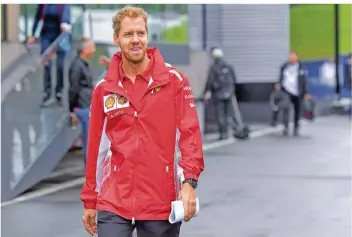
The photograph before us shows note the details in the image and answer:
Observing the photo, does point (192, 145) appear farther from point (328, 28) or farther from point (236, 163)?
point (328, 28)

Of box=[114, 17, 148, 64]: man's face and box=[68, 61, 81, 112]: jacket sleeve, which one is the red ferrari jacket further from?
box=[68, 61, 81, 112]: jacket sleeve

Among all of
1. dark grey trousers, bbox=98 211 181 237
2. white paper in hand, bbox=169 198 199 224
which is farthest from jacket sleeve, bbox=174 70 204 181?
dark grey trousers, bbox=98 211 181 237

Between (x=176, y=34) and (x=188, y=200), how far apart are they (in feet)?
46.2

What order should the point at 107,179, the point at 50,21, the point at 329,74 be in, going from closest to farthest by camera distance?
the point at 107,179
the point at 50,21
the point at 329,74

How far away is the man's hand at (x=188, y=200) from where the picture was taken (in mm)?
3625

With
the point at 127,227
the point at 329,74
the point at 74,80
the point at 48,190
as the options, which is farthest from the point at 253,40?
the point at 127,227

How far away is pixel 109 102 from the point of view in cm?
378

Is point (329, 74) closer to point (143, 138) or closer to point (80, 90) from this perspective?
point (80, 90)

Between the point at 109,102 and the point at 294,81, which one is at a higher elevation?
the point at 109,102

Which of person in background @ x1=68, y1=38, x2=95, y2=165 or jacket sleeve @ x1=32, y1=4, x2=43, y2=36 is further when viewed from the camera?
jacket sleeve @ x1=32, y1=4, x2=43, y2=36

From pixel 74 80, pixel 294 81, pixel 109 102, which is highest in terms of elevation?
pixel 109 102

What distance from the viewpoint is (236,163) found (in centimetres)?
1271

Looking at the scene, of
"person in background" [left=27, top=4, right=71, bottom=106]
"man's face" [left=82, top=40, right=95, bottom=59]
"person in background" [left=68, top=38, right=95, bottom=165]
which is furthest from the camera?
"person in background" [left=27, top=4, right=71, bottom=106]

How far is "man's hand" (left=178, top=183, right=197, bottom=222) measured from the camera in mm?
3625
